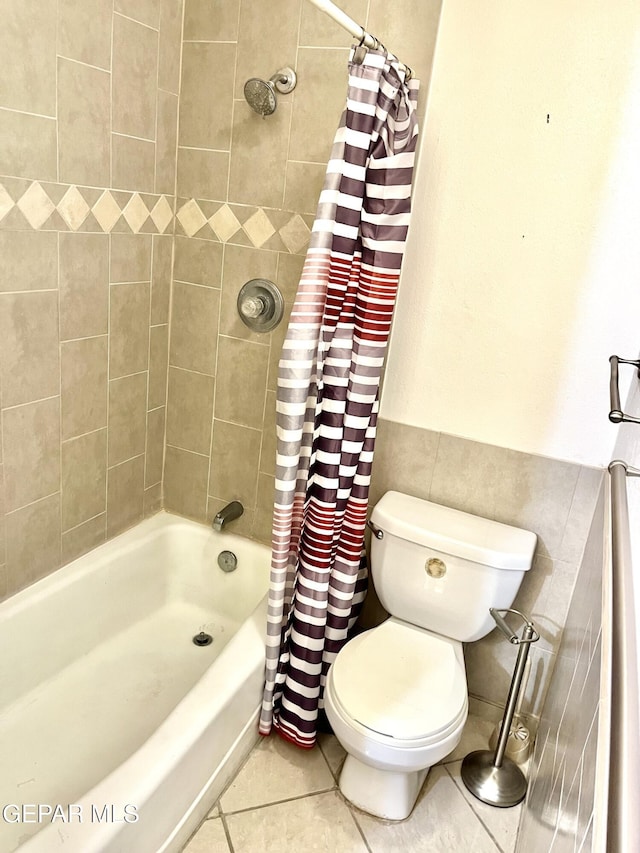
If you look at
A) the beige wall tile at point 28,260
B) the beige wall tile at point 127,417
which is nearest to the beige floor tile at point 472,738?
the beige wall tile at point 127,417

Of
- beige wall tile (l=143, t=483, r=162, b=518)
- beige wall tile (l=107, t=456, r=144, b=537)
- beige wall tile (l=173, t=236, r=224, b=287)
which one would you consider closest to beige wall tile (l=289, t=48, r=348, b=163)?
beige wall tile (l=173, t=236, r=224, b=287)

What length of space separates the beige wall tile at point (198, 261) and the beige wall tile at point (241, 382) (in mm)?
210

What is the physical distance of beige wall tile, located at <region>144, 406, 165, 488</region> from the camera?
2264mm

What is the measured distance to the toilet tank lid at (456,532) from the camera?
5.73 feet

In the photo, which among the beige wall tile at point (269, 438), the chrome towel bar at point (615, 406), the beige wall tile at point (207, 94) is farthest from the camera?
the beige wall tile at point (269, 438)

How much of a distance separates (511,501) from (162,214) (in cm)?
146

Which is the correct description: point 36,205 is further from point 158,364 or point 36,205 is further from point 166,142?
point 158,364

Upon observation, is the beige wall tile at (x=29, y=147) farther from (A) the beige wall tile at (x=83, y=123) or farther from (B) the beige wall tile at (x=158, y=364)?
(B) the beige wall tile at (x=158, y=364)

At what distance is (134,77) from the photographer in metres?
1.82

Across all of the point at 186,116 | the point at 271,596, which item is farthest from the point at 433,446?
the point at 186,116

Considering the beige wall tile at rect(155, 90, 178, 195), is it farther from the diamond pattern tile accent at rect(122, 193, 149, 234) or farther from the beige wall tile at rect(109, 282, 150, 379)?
the beige wall tile at rect(109, 282, 150, 379)

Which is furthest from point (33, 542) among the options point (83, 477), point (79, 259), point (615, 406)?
point (615, 406)

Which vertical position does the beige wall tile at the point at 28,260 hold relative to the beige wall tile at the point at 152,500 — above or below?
above

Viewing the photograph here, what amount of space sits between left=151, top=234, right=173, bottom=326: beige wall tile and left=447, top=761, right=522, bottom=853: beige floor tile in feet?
5.85
